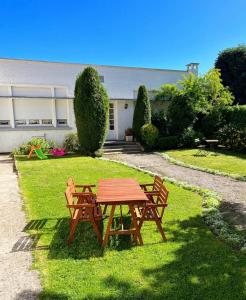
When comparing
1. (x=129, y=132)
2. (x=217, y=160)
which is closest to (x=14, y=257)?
(x=217, y=160)

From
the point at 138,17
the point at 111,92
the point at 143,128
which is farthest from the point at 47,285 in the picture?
the point at 111,92

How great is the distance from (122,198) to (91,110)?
378 inches

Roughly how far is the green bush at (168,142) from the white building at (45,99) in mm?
3977

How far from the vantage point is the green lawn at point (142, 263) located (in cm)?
299

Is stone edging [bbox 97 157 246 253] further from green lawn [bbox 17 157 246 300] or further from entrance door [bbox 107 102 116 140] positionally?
entrance door [bbox 107 102 116 140]

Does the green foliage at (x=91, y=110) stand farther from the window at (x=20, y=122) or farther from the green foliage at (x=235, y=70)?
the green foliage at (x=235, y=70)

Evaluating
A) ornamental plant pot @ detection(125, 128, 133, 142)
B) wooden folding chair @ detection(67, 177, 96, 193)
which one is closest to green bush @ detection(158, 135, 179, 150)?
ornamental plant pot @ detection(125, 128, 133, 142)

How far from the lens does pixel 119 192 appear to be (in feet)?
14.6

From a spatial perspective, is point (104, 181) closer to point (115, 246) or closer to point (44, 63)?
point (115, 246)

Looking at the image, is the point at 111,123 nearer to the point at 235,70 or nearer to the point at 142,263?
the point at 142,263

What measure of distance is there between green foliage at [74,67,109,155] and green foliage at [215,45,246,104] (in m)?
19.0

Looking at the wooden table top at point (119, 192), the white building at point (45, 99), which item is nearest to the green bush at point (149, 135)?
the white building at point (45, 99)

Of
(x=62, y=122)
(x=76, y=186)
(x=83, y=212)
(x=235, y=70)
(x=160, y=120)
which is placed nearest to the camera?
(x=83, y=212)

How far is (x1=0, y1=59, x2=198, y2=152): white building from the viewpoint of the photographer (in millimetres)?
15594
